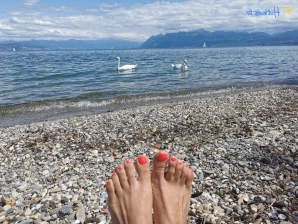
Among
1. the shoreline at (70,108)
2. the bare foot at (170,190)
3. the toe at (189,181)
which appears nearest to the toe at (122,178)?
the bare foot at (170,190)

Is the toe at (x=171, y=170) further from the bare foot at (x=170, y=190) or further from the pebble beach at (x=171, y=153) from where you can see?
the pebble beach at (x=171, y=153)

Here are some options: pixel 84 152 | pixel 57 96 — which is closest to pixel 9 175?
pixel 84 152

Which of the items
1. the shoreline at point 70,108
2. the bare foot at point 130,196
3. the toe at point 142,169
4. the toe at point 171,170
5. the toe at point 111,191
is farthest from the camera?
the shoreline at point 70,108

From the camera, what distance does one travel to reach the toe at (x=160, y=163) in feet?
11.7

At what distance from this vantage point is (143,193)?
347cm

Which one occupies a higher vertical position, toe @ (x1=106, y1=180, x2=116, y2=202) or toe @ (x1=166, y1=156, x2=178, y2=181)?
toe @ (x1=166, y1=156, x2=178, y2=181)

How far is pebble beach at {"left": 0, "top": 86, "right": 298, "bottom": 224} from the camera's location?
11.4ft

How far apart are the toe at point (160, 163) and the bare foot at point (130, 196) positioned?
12 centimetres

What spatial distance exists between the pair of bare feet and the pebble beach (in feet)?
0.67

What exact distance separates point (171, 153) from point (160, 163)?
1.99 metres

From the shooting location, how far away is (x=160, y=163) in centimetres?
359

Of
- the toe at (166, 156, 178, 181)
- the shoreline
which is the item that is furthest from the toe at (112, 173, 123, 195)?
the shoreline

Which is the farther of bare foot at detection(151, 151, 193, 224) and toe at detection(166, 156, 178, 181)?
toe at detection(166, 156, 178, 181)

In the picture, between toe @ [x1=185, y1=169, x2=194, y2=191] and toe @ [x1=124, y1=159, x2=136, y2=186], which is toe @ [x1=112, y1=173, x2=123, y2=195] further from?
toe @ [x1=185, y1=169, x2=194, y2=191]
